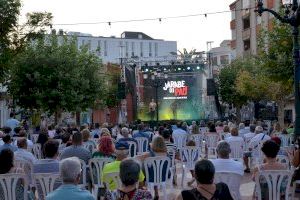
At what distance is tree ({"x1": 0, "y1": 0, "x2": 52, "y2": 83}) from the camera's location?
27.2 m

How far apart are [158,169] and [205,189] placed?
16.2 feet

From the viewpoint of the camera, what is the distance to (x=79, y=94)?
35938 mm

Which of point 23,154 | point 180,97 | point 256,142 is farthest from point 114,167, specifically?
point 180,97

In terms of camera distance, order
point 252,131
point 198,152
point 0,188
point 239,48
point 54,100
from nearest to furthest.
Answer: point 0,188, point 198,152, point 252,131, point 54,100, point 239,48

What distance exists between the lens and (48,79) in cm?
3444

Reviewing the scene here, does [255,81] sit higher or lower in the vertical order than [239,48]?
lower

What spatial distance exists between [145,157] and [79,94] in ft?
83.6

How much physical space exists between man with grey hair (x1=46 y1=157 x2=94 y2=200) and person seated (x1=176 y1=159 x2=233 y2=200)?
957 millimetres

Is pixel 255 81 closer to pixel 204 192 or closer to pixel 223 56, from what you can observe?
pixel 204 192

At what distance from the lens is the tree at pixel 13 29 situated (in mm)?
27234

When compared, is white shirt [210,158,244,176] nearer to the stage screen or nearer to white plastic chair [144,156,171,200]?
white plastic chair [144,156,171,200]

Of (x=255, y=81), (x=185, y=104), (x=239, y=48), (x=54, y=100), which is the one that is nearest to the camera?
(x=54, y=100)

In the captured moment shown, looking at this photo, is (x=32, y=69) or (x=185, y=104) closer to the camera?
(x=32, y=69)

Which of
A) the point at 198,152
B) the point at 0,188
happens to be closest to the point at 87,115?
the point at 198,152
